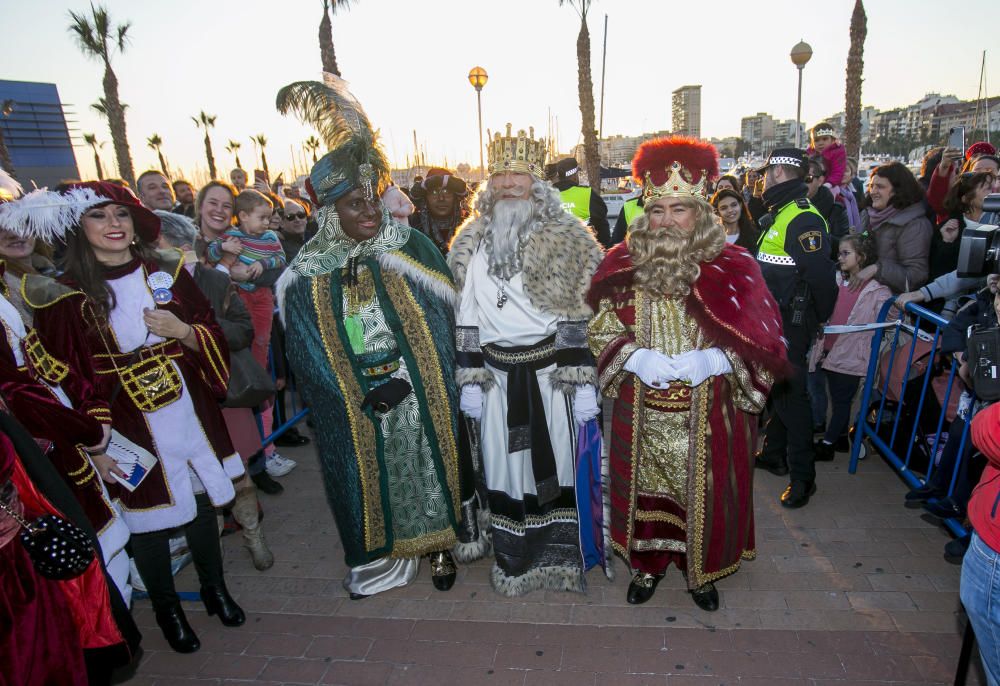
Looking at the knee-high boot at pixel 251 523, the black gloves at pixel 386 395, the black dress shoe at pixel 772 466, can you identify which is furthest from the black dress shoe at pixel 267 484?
the black dress shoe at pixel 772 466

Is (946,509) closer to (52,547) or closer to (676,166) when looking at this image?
(676,166)

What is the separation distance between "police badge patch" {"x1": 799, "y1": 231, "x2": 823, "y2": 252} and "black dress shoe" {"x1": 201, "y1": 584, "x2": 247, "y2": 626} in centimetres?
417

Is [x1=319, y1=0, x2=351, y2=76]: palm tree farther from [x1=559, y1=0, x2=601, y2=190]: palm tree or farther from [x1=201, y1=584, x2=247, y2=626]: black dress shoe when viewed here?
[x1=201, y1=584, x2=247, y2=626]: black dress shoe

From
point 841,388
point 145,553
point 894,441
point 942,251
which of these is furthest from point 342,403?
point 942,251

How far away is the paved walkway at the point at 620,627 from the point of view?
9.10 ft

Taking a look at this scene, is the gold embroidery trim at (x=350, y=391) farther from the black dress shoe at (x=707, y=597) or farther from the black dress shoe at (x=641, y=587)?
the black dress shoe at (x=707, y=597)

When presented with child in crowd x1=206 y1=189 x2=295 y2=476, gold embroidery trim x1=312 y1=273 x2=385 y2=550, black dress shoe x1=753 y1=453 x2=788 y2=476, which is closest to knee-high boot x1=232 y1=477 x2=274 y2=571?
gold embroidery trim x1=312 y1=273 x2=385 y2=550

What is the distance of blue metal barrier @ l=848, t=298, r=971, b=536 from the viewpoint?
12.0 ft

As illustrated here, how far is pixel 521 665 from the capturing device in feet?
9.41

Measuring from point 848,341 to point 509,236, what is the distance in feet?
10.2

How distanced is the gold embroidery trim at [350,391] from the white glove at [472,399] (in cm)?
56

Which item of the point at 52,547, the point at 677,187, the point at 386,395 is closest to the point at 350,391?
the point at 386,395

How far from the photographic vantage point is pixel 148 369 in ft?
9.37

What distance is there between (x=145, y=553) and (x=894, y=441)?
5210 mm
